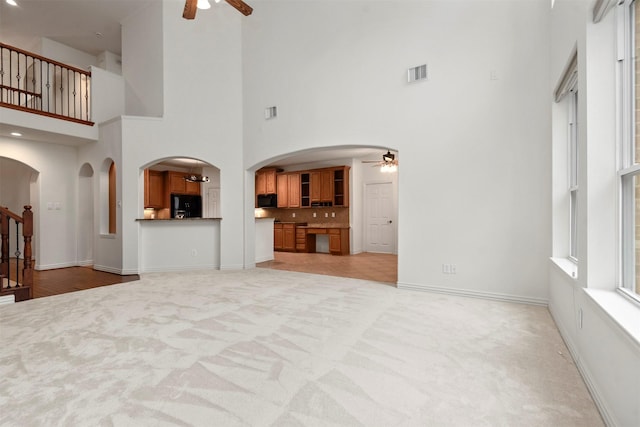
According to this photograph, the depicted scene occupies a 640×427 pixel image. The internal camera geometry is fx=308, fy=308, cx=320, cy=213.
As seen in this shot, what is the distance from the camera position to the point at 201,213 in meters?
10.4

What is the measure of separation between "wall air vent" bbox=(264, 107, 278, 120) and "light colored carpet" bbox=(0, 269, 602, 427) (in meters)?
3.56

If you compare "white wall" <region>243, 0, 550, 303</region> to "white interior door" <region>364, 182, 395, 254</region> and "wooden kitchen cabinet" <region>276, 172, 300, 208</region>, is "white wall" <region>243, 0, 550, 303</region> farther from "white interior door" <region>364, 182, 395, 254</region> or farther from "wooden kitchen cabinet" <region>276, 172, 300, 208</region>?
"white interior door" <region>364, 182, 395, 254</region>

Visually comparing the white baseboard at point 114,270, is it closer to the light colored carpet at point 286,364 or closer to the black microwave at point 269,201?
the light colored carpet at point 286,364

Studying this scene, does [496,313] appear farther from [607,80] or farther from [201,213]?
[201,213]

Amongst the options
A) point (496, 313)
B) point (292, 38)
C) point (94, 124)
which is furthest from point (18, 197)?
point (496, 313)

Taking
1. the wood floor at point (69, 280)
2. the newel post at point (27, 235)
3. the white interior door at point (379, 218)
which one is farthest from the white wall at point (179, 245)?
the white interior door at point (379, 218)

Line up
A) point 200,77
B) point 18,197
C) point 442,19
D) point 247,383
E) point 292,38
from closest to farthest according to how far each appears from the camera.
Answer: point 247,383 < point 442,19 < point 292,38 < point 200,77 < point 18,197

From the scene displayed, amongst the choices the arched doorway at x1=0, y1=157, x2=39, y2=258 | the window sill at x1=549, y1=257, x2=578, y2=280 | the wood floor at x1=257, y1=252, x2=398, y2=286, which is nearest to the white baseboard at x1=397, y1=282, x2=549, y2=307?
the wood floor at x1=257, y1=252, x2=398, y2=286

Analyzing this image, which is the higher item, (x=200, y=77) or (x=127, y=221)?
(x=200, y=77)

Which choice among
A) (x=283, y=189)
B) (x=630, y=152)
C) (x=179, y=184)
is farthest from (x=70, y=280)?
(x=630, y=152)

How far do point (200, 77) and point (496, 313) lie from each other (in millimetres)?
6415

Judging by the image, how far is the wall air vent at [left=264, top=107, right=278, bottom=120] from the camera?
579cm

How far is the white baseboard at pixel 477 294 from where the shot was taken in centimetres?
370

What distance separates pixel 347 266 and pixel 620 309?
5083mm
